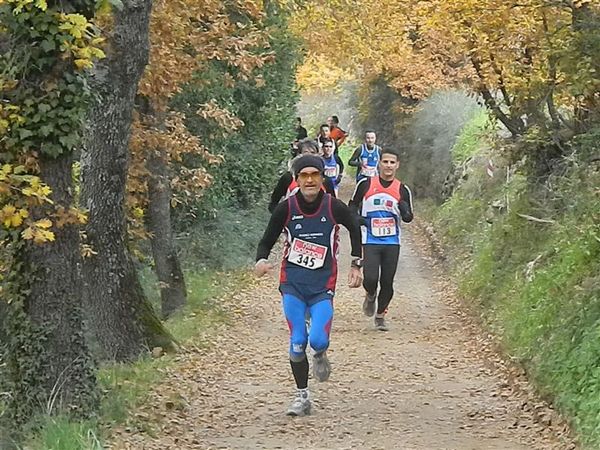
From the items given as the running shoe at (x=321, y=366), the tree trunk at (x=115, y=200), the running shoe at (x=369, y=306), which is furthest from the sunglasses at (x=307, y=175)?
the running shoe at (x=369, y=306)

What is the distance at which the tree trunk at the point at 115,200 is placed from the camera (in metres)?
9.59

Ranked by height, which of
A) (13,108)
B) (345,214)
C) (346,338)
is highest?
(13,108)

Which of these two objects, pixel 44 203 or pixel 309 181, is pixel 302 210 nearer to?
pixel 309 181

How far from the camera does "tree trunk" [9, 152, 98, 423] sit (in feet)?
24.9

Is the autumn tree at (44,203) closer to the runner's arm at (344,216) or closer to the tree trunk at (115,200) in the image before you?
the tree trunk at (115,200)

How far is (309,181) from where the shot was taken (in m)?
8.70

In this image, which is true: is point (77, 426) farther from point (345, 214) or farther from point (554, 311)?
point (554, 311)

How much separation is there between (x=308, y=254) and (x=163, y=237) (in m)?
5.87

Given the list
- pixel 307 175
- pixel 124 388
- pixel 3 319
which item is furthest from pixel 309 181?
pixel 3 319

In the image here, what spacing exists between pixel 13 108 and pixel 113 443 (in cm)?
241

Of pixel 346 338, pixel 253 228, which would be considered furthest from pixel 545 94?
pixel 253 228

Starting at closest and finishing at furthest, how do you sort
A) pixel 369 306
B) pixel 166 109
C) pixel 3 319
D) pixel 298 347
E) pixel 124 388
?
pixel 3 319 < pixel 298 347 < pixel 124 388 < pixel 369 306 < pixel 166 109

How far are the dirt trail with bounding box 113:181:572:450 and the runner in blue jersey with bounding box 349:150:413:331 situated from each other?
79cm

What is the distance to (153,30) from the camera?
1246cm
